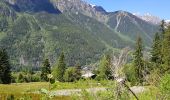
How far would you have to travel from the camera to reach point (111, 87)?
7797 millimetres

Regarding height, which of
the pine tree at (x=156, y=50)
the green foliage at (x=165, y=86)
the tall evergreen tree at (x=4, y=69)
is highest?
the green foliage at (x=165, y=86)

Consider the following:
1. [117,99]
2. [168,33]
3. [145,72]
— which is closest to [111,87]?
[117,99]

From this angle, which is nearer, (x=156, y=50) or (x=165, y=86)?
(x=165, y=86)

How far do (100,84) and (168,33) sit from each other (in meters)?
63.3

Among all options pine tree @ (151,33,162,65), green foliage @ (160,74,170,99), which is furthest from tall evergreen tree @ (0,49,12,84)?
green foliage @ (160,74,170,99)

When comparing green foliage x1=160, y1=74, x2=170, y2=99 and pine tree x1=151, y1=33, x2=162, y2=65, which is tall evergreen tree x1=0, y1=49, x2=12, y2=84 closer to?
pine tree x1=151, y1=33, x2=162, y2=65

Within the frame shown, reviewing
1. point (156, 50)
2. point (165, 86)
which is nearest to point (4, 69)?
point (156, 50)

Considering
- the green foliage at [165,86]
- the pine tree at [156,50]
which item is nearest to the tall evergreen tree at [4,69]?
the pine tree at [156,50]

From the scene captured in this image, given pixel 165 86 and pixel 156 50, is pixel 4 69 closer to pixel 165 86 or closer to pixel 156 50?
pixel 156 50

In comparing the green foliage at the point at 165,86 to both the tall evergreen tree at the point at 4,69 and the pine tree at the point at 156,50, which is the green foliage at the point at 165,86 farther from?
the tall evergreen tree at the point at 4,69

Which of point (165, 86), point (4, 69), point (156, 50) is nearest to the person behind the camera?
point (165, 86)

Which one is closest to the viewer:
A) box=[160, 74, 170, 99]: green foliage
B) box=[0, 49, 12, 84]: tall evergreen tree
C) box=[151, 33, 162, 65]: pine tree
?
box=[160, 74, 170, 99]: green foliage

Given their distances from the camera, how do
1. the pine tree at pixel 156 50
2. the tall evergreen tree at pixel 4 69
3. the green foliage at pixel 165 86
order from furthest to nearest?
the tall evergreen tree at pixel 4 69
the pine tree at pixel 156 50
the green foliage at pixel 165 86

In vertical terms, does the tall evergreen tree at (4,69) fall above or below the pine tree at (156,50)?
below
